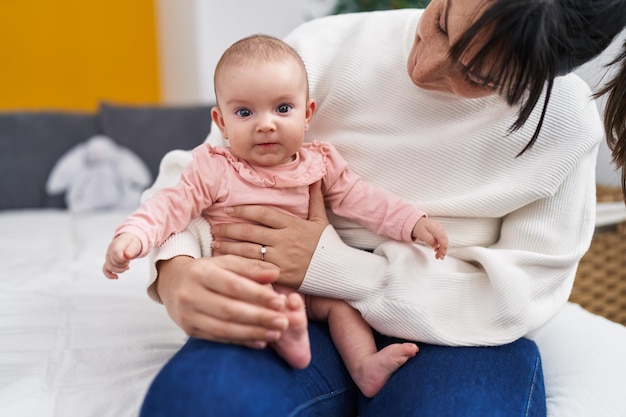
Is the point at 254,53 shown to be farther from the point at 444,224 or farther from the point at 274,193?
the point at 444,224

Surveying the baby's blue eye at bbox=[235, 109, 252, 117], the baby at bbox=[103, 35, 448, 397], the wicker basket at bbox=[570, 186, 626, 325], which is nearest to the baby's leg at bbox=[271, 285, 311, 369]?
the baby at bbox=[103, 35, 448, 397]

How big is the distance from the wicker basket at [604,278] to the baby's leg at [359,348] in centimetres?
104

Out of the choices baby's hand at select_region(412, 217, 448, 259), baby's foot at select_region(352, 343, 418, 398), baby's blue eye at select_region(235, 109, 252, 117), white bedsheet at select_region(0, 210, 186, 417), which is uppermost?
baby's blue eye at select_region(235, 109, 252, 117)

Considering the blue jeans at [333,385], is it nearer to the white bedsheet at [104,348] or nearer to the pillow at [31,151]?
the white bedsheet at [104,348]

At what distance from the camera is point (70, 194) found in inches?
93.1

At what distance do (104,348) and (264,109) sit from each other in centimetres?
50

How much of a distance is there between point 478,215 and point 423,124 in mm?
183

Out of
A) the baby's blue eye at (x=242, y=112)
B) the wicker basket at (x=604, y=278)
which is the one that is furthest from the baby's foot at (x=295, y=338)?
the wicker basket at (x=604, y=278)

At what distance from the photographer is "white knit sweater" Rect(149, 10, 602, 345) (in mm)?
929

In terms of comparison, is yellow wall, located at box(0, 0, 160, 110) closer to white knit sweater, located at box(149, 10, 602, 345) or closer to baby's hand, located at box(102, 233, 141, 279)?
white knit sweater, located at box(149, 10, 602, 345)

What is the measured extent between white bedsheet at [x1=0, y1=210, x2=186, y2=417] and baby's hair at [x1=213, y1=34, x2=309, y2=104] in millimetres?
491

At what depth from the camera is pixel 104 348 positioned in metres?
1.04

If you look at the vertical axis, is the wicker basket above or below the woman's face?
below

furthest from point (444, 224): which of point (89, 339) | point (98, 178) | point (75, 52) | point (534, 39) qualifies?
point (75, 52)
